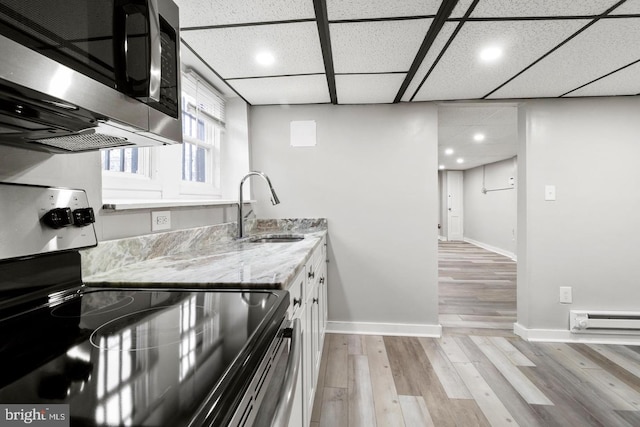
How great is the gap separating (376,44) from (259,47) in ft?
2.05

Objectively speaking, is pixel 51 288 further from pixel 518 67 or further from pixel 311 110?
pixel 518 67

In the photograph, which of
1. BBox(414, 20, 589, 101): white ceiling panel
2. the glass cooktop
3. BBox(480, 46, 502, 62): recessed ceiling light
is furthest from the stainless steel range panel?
BBox(480, 46, 502, 62): recessed ceiling light

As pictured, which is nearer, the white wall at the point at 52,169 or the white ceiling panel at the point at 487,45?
the white wall at the point at 52,169

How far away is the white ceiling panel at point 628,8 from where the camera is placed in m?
1.23

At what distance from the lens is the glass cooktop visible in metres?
0.36

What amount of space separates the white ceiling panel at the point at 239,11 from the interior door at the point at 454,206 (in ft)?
26.1

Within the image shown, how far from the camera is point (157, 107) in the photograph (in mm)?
739

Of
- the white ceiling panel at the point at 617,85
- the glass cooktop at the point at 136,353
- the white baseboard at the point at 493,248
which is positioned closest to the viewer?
the glass cooktop at the point at 136,353

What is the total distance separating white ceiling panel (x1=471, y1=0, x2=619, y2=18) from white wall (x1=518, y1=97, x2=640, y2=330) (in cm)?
128

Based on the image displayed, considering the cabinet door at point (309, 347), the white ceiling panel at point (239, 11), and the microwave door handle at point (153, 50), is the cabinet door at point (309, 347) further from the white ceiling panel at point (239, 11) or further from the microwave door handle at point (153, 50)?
the white ceiling panel at point (239, 11)

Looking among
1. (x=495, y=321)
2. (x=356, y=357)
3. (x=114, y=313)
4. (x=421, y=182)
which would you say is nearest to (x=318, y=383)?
(x=356, y=357)

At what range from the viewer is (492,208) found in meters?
6.80

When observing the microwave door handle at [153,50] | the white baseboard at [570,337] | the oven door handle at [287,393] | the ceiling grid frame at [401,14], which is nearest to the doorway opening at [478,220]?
the white baseboard at [570,337]

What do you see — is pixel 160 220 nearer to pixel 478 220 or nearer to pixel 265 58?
pixel 265 58
